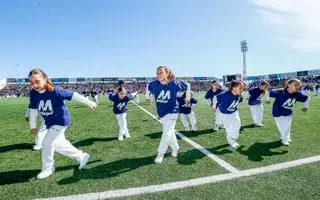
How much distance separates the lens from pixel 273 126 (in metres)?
12.5

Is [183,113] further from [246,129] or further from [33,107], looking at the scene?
[33,107]

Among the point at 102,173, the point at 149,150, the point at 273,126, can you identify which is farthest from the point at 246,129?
the point at 102,173

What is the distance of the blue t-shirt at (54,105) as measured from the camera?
20.9 feet

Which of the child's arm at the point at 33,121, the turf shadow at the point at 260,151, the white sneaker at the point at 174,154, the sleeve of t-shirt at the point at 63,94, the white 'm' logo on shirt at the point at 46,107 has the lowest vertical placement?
the turf shadow at the point at 260,151

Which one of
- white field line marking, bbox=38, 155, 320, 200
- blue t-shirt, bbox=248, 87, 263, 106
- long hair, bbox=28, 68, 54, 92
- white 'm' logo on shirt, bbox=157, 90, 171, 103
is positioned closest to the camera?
white field line marking, bbox=38, 155, 320, 200

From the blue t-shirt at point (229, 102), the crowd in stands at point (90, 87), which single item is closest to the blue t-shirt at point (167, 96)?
the blue t-shirt at point (229, 102)

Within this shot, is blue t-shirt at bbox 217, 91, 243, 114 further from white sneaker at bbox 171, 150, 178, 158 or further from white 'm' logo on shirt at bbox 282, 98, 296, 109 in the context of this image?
white sneaker at bbox 171, 150, 178, 158

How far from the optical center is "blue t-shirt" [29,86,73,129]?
20.9 feet

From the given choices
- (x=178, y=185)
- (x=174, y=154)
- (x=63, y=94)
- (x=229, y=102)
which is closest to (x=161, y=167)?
(x=174, y=154)

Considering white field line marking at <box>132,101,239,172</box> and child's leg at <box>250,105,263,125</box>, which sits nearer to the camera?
white field line marking at <box>132,101,239,172</box>

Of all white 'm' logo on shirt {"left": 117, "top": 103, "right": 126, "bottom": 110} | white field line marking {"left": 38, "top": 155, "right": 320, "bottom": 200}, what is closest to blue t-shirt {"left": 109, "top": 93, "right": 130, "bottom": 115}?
white 'm' logo on shirt {"left": 117, "top": 103, "right": 126, "bottom": 110}

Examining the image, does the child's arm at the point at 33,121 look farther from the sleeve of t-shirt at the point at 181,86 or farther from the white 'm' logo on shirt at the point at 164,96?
the sleeve of t-shirt at the point at 181,86

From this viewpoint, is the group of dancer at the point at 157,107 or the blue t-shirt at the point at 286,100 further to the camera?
the blue t-shirt at the point at 286,100

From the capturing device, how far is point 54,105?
21.1 ft
